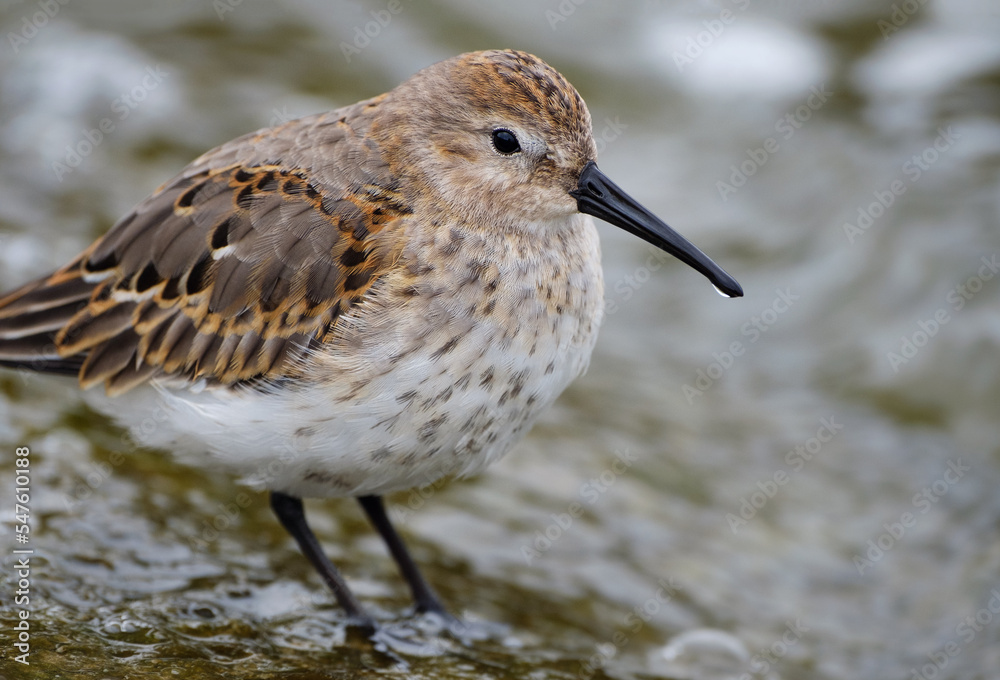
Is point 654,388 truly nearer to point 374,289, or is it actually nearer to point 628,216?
point 628,216

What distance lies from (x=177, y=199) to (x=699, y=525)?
361 cm

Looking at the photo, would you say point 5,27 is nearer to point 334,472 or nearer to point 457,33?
point 457,33

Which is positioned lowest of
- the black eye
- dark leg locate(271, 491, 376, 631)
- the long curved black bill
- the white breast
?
dark leg locate(271, 491, 376, 631)

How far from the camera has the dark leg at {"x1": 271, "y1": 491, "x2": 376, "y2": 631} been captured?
→ 5176 millimetres

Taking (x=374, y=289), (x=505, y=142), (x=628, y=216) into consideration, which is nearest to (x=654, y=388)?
(x=628, y=216)

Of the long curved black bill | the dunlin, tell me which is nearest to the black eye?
the dunlin

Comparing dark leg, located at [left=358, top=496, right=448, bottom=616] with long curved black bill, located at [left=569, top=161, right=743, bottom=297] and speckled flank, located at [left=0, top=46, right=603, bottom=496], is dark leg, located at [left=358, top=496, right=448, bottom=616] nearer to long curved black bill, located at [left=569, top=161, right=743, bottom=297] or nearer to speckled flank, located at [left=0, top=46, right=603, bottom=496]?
speckled flank, located at [left=0, top=46, right=603, bottom=496]

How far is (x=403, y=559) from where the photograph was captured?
561cm

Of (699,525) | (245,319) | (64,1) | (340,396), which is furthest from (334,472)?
(64,1)

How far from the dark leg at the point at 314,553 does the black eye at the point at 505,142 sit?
1.87m

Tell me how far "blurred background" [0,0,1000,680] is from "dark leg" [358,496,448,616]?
166mm

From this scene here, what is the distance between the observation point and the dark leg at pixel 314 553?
5.18 meters

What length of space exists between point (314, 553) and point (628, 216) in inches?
84.2

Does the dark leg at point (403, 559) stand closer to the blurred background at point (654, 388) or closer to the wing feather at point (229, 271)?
the blurred background at point (654, 388)
